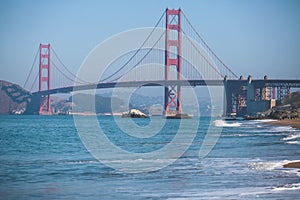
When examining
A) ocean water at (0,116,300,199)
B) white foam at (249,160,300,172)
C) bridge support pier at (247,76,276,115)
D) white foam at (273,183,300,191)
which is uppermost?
bridge support pier at (247,76,276,115)

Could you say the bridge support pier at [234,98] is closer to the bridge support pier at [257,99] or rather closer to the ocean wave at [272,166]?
the bridge support pier at [257,99]

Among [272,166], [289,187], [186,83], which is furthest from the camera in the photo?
[186,83]

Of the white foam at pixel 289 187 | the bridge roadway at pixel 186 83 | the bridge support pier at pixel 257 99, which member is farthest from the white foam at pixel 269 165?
the bridge support pier at pixel 257 99

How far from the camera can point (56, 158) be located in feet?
55.8

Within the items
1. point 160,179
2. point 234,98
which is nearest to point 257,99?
point 234,98

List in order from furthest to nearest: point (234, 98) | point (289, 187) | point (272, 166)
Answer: point (234, 98) < point (272, 166) < point (289, 187)

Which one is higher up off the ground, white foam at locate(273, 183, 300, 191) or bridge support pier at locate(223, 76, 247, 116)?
bridge support pier at locate(223, 76, 247, 116)

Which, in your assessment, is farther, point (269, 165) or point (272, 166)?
point (269, 165)

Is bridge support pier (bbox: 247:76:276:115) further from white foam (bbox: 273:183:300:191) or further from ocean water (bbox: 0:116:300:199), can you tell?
white foam (bbox: 273:183:300:191)

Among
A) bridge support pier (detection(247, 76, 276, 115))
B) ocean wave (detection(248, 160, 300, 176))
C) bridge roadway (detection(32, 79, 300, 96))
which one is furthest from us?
bridge support pier (detection(247, 76, 276, 115))

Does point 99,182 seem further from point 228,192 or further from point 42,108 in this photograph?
point 42,108

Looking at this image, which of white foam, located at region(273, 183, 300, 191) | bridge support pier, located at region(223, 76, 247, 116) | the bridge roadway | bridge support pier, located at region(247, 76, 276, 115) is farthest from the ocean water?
bridge support pier, located at region(223, 76, 247, 116)

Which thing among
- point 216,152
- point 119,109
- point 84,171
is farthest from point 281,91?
point 84,171

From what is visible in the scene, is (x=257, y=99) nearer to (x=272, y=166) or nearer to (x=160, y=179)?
(x=272, y=166)
